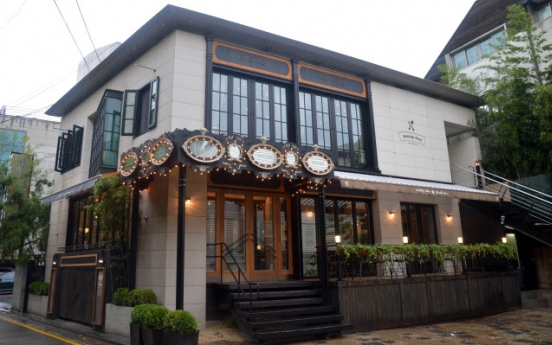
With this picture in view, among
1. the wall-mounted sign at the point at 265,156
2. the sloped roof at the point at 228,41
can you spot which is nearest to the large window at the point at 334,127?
the sloped roof at the point at 228,41

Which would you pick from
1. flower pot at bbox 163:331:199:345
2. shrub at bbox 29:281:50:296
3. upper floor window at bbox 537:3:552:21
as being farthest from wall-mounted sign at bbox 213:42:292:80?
upper floor window at bbox 537:3:552:21

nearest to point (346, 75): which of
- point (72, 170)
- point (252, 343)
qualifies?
point (252, 343)

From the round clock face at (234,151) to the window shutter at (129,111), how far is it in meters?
4.72

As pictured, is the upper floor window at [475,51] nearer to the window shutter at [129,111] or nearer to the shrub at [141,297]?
the window shutter at [129,111]

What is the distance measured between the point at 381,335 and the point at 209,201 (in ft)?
Answer: 18.6

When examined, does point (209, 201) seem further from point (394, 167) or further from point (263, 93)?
point (394, 167)

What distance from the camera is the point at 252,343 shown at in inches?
349

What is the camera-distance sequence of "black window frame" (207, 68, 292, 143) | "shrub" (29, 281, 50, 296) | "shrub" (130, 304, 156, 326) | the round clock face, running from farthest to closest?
1. "shrub" (29, 281, 50, 296)
2. "black window frame" (207, 68, 292, 143)
3. the round clock face
4. "shrub" (130, 304, 156, 326)

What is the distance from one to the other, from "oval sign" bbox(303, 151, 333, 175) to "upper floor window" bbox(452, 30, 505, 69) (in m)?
16.0

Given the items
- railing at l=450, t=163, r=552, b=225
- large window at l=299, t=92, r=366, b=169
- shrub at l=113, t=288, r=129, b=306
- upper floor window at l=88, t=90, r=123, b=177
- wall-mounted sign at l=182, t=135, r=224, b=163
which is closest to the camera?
wall-mounted sign at l=182, t=135, r=224, b=163

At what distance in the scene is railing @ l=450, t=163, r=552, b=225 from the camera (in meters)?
15.1

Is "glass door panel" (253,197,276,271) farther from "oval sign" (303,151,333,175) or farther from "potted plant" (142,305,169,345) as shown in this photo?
"potted plant" (142,305,169,345)

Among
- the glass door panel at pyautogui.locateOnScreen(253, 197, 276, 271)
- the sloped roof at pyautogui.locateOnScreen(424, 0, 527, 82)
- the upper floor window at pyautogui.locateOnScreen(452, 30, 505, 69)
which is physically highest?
the sloped roof at pyautogui.locateOnScreen(424, 0, 527, 82)

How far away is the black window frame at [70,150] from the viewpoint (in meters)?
15.8
